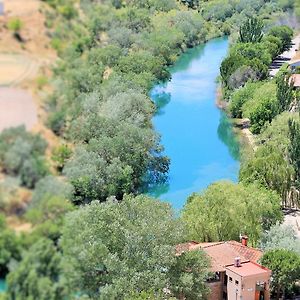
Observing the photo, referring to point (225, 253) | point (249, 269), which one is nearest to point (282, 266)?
point (249, 269)

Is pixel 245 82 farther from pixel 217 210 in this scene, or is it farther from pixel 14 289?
pixel 14 289

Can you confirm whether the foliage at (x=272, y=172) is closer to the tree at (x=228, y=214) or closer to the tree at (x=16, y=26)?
the tree at (x=228, y=214)

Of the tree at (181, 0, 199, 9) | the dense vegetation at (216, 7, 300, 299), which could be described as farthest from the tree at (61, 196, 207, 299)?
the tree at (181, 0, 199, 9)

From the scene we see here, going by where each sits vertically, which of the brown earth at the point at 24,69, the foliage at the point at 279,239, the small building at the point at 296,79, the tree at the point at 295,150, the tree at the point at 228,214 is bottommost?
the brown earth at the point at 24,69

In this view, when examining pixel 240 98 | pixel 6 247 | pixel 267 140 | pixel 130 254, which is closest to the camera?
pixel 6 247

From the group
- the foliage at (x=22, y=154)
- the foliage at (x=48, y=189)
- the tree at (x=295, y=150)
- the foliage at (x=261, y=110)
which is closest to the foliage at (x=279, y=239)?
the tree at (x=295, y=150)

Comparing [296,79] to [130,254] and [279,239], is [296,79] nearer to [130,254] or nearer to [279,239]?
[279,239]

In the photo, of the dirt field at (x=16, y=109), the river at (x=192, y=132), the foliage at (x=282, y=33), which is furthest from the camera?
the foliage at (x=282, y=33)
